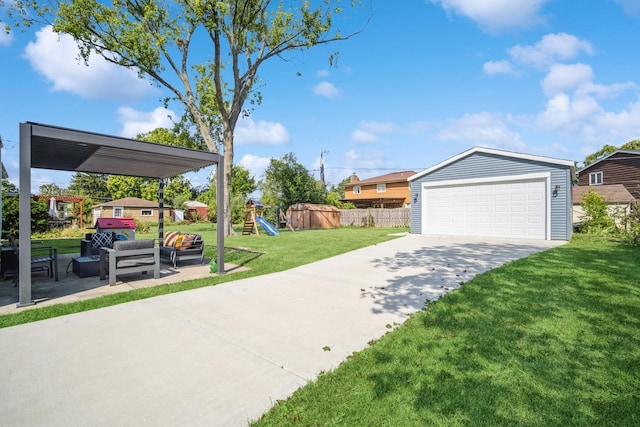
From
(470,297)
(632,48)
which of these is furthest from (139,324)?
(632,48)

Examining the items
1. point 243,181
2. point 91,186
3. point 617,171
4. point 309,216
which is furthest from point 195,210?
point 617,171

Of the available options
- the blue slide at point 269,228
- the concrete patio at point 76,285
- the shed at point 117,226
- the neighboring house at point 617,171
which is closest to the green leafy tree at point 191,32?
the blue slide at point 269,228

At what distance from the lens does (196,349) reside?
327 cm

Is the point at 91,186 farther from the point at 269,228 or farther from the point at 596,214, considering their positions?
the point at 596,214

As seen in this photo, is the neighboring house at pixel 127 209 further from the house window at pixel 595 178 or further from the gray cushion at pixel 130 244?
the house window at pixel 595 178

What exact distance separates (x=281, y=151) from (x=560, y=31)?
63.1ft

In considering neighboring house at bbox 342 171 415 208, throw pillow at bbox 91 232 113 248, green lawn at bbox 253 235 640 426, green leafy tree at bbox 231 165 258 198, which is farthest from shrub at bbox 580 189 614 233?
green leafy tree at bbox 231 165 258 198

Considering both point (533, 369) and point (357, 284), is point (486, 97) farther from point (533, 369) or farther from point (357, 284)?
point (533, 369)

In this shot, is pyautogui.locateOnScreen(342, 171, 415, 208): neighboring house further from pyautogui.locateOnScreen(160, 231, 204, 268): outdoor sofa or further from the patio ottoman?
the patio ottoman

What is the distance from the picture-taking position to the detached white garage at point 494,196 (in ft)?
39.0

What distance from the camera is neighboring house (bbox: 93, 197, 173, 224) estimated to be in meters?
33.5

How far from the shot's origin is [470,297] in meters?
4.81

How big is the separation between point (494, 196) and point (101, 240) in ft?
48.2

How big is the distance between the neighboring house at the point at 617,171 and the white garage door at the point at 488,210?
19.2 m
